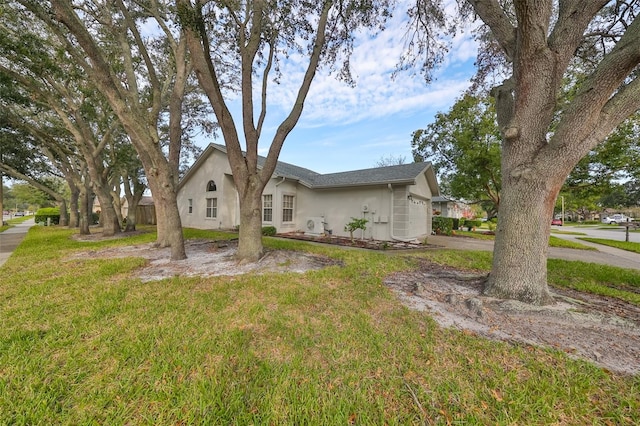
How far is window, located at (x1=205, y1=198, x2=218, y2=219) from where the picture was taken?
14.5 m

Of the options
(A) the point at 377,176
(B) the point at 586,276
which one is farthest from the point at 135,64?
(B) the point at 586,276

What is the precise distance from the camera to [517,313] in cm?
316

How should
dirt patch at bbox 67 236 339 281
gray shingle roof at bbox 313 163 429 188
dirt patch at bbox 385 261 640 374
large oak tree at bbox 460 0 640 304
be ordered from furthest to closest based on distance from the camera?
gray shingle roof at bbox 313 163 429 188
dirt patch at bbox 67 236 339 281
large oak tree at bbox 460 0 640 304
dirt patch at bbox 385 261 640 374

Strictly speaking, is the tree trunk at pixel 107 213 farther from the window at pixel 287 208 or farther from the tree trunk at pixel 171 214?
the window at pixel 287 208

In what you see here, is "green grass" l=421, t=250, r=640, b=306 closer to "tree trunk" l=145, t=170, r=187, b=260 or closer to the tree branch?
the tree branch

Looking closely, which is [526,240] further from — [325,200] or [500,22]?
[325,200]

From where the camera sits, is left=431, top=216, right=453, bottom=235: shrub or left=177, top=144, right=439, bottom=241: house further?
left=431, top=216, right=453, bottom=235: shrub

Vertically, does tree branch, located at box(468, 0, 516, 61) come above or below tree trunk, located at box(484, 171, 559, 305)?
above

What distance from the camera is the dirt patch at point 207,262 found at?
4.98 metres

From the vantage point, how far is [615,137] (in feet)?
35.1

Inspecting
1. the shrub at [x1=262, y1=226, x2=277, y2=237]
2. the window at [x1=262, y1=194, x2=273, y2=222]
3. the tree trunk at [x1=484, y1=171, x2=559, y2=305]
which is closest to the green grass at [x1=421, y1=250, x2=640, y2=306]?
the tree trunk at [x1=484, y1=171, x2=559, y2=305]

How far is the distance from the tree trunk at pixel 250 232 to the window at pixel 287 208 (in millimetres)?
6537

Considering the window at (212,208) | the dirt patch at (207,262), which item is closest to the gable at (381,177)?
the window at (212,208)

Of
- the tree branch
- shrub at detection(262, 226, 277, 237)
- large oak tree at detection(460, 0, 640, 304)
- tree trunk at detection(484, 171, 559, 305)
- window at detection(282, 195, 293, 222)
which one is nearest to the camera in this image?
large oak tree at detection(460, 0, 640, 304)
